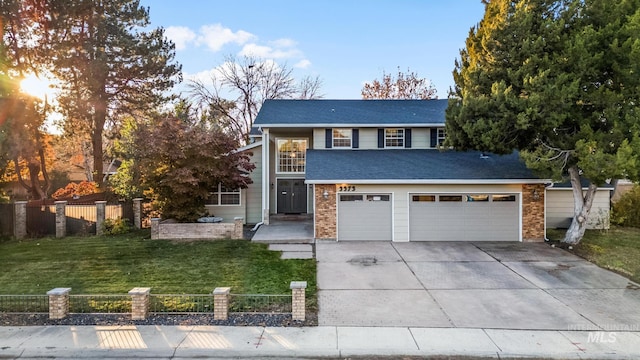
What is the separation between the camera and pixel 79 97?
21.4m

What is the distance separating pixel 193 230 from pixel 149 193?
278 cm

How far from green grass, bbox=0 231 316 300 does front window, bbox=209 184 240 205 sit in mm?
3676

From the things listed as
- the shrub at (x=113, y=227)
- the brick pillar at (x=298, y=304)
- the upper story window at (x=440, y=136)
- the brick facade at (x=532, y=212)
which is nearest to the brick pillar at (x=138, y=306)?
the brick pillar at (x=298, y=304)

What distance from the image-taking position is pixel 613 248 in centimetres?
1266

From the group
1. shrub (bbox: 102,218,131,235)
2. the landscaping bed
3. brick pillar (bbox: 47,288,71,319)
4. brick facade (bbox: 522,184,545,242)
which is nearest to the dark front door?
shrub (bbox: 102,218,131,235)

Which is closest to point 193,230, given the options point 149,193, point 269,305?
point 149,193

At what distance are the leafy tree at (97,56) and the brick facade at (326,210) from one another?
16057 mm

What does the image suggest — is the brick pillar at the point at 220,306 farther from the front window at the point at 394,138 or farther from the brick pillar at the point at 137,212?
the front window at the point at 394,138

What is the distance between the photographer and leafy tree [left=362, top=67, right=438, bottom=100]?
33.3 meters

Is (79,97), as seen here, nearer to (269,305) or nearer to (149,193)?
(149,193)

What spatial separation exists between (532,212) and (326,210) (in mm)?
8173

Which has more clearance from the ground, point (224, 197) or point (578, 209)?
point (224, 197)

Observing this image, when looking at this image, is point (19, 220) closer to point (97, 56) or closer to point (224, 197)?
point (224, 197)

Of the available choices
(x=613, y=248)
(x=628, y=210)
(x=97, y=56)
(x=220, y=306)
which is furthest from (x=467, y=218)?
(x=97, y=56)
